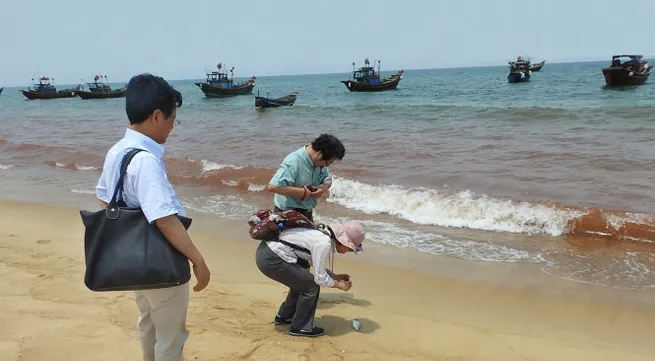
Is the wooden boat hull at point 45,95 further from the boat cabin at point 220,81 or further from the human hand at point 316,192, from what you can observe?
the human hand at point 316,192

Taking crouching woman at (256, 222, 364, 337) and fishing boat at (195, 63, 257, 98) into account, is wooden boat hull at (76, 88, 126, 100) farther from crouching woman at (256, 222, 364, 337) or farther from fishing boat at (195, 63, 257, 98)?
crouching woman at (256, 222, 364, 337)

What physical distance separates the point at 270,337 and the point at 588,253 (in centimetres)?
412

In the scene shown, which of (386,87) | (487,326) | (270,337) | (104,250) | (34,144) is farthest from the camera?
(386,87)

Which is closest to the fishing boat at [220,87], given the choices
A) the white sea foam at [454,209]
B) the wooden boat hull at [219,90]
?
the wooden boat hull at [219,90]

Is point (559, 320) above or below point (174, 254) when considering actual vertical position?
below

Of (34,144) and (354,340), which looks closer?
(354,340)

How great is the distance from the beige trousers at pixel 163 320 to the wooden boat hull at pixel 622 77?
38.9 meters

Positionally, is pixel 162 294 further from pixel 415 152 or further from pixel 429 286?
pixel 415 152

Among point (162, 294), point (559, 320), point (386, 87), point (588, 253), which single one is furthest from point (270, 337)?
point (386, 87)

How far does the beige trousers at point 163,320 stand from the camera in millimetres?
2172

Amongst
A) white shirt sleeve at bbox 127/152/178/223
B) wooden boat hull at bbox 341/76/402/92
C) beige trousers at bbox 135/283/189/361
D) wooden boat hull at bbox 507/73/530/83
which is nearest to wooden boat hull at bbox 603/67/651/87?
wooden boat hull at bbox 507/73/530/83

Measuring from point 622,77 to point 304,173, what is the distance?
37.9 m

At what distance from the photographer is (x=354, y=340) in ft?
12.1

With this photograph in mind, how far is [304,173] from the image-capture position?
12.2ft
